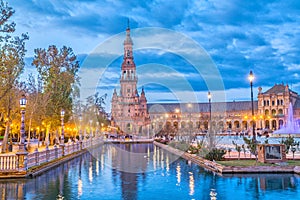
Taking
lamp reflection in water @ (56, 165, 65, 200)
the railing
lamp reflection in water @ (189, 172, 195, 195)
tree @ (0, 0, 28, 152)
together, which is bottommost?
lamp reflection in water @ (56, 165, 65, 200)

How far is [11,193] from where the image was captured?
14.6 metres

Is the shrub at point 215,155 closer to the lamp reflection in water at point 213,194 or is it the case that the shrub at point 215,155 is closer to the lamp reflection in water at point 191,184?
the lamp reflection in water at point 191,184

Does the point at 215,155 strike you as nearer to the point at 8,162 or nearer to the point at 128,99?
the point at 8,162

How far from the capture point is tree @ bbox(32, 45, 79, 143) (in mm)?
39906

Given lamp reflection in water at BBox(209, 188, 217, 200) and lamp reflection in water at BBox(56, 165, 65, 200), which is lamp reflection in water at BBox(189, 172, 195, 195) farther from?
lamp reflection in water at BBox(56, 165, 65, 200)

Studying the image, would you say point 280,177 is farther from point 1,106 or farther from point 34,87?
point 34,87

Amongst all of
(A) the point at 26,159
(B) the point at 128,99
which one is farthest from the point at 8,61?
(B) the point at 128,99

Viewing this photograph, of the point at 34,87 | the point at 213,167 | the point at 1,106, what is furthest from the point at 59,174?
the point at 34,87

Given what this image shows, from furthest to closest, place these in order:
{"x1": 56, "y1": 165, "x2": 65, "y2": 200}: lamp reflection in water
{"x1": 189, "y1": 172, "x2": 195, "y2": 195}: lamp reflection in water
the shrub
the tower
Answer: the tower < the shrub < {"x1": 189, "y1": 172, "x2": 195, "y2": 195}: lamp reflection in water < {"x1": 56, "y1": 165, "x2": 65, "y2": 200}: lamp reflection in water

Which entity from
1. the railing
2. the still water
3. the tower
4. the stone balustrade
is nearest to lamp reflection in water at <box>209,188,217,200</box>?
the still water

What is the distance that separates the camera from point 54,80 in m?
40.3

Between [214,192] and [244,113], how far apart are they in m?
154

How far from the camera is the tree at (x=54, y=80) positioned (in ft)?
131

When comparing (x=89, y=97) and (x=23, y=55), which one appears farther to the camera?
(x=89, y=97)
